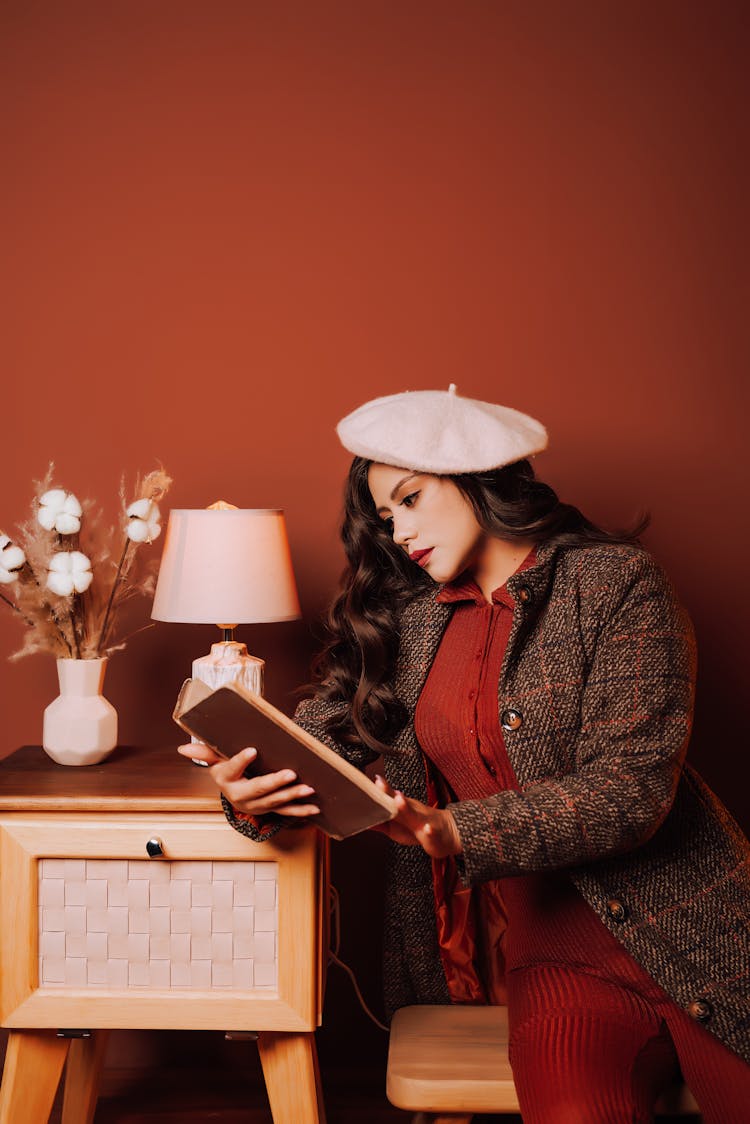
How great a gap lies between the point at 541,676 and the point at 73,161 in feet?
5.09

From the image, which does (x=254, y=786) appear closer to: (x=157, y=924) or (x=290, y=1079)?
(x=157, y=924)

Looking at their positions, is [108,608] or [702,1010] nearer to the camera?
[702,1010]

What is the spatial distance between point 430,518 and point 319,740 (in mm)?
391

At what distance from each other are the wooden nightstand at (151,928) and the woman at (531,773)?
0.18 meters

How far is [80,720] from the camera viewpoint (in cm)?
195

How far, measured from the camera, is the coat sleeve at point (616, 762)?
1352mm

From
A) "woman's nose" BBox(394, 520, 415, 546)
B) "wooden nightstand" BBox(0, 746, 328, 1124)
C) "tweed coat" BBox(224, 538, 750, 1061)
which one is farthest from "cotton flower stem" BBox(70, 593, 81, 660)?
"woman's nose" BBox(394, 520, 415, 546)

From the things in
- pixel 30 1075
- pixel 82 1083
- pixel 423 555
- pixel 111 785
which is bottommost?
pixel 82 1083

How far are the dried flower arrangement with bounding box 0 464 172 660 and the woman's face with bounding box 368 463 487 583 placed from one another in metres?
0.57

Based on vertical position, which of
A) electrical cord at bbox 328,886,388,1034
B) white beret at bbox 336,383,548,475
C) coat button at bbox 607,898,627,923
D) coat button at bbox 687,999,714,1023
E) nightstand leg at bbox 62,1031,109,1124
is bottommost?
nightstand leg at bbox 62,1031,109,1124

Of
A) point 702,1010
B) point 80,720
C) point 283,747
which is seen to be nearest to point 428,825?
point 283,747

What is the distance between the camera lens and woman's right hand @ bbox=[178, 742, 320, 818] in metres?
1.42

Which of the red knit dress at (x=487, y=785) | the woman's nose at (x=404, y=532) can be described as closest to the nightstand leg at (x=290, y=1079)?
the red knit dress at (x=487, y=785)

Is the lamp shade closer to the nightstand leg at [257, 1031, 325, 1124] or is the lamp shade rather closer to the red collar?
the red collar
